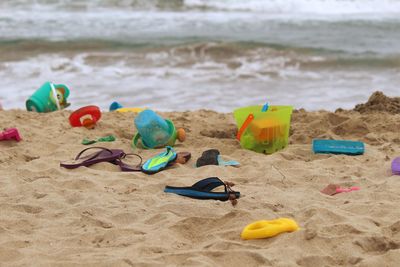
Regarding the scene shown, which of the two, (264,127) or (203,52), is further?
(203,52)

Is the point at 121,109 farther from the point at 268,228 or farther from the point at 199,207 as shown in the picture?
the point at 268,228

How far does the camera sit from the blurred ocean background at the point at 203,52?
8.50 meters

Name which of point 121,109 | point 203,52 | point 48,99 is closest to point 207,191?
point 121,109

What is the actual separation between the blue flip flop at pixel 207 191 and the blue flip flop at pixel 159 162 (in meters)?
0.53

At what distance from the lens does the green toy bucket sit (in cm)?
493

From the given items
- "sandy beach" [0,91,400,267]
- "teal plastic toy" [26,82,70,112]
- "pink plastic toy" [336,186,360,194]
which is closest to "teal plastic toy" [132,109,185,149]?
"sandy beach" [0,91,400,267]

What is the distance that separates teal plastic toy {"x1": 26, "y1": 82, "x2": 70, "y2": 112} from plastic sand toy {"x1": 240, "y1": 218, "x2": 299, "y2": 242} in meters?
4.04

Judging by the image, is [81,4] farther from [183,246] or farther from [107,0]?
[183,246]

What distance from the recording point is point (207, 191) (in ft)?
12.5

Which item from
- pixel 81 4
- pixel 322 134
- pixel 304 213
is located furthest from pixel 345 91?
pixel 81 4

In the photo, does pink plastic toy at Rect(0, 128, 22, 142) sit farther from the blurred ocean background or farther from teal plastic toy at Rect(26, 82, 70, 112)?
the blurred ocean background

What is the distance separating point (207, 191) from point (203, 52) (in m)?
8.58

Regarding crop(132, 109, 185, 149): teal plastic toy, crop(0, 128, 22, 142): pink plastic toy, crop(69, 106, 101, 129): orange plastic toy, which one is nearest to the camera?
crop(132, 109, 185, 149): teal plastic toy

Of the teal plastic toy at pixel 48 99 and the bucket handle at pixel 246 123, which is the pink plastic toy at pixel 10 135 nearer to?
the teal plastic toy at pixel 48 99
